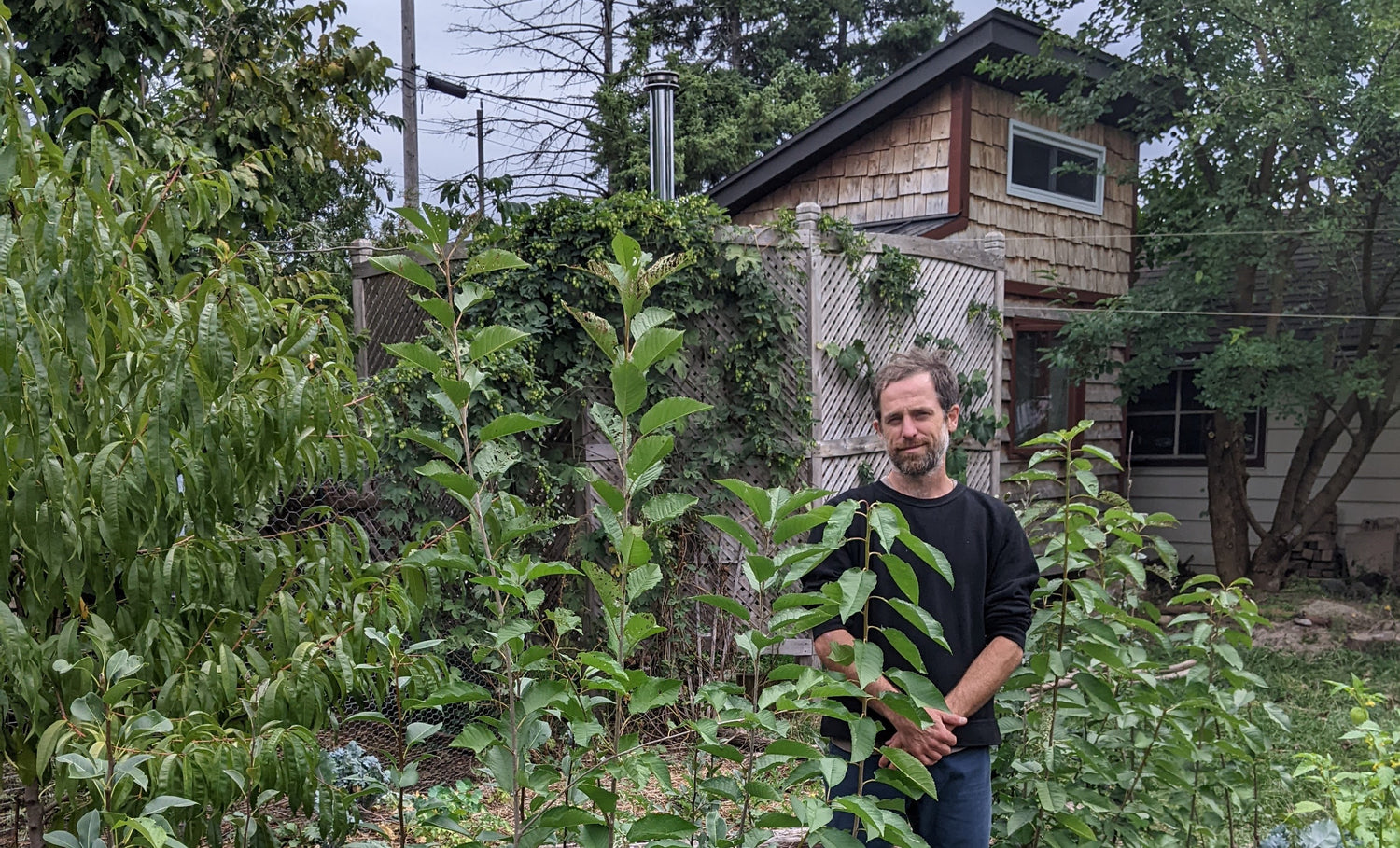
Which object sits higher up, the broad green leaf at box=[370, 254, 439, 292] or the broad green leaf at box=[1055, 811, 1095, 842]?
the broad green leaf at box=[370, 254, 439, 292]

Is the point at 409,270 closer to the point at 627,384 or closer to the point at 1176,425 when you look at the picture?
the point at 627,384

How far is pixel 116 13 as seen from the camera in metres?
4.24

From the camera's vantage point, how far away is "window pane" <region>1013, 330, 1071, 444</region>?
31.7 feet

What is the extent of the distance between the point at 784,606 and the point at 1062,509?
123cm

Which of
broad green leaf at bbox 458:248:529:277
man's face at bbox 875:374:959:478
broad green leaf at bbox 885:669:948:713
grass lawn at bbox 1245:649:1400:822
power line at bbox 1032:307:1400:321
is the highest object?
power line at bbox 1032:307:1400:321

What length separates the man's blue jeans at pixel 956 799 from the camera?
7.39ft

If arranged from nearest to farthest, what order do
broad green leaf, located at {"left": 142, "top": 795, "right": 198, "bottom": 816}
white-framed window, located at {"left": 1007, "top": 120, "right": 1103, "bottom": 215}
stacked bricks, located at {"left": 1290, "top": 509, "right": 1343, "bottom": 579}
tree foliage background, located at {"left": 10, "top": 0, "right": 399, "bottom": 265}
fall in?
broad green leaf, located at {"left": 142, "top": 795, "right": 198, "bottom": 816} < tree foliage background, located at {"left": 10, "top": 0, "right": 399, "bottom": 265} < stacked bricks, located at {"left": 1290, "top": 509, "right": 1343, "bottom": 579} < white-framed window, located at {"left": 1007, "top": 120, "right": 1103, "bottom": 215}

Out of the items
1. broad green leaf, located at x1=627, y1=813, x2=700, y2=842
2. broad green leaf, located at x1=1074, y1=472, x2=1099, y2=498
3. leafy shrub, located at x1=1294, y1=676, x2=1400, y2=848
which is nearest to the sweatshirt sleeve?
broad green leaf, located at x1=1074, y1=472, x2=1099, y2=498

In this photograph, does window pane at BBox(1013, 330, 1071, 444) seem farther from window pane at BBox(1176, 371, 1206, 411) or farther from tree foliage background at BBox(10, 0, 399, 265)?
tree foliage background at BBox(10, 0, 399, 265)

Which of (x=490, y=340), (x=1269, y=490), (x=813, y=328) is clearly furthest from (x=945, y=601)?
(x=1269, y=490)

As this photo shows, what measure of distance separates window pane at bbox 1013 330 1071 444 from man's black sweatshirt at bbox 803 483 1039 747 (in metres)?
7.43

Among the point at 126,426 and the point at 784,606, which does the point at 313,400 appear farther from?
the point at 784,606

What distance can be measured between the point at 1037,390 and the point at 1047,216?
1.66 metres

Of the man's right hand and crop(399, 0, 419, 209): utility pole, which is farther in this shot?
crop(399, 0, 419, 209): utility pole
